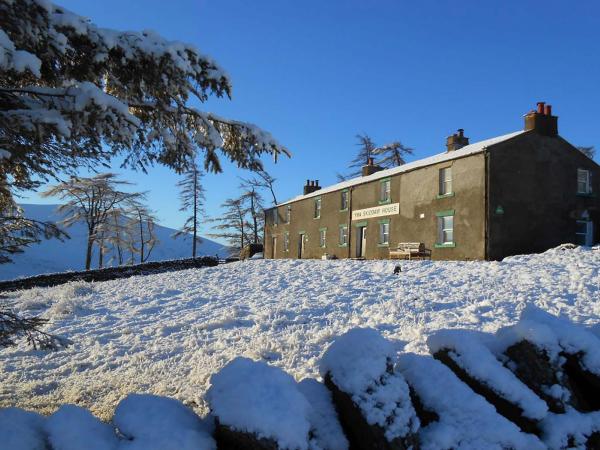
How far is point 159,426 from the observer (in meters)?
2.95

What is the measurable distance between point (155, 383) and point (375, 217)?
22552 millimetres

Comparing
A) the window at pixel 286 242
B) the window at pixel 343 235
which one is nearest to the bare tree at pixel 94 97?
the window at pixel 343 235

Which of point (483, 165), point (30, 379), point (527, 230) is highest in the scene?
point (483, 165)

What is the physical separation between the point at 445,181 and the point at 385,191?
483cm

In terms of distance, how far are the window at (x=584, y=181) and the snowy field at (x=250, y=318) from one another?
846 centimetres

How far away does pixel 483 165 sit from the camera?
827 inches

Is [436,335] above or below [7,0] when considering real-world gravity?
below

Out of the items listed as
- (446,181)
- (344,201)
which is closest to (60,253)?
(344,201)

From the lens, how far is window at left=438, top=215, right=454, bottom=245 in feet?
74.6

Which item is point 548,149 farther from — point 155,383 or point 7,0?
point 7,0

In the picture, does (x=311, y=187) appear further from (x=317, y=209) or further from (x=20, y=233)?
(x=20, y=233)

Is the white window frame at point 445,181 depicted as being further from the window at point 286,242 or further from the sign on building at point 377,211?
the window at point 286,242

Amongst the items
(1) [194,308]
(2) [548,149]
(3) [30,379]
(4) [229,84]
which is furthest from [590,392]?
(2) [548,149]

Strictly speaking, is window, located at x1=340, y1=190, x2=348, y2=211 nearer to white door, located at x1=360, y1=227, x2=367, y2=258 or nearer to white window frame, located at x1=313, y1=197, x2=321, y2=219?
white door, located at x1=360, y1=227, x2=367, y2=258
